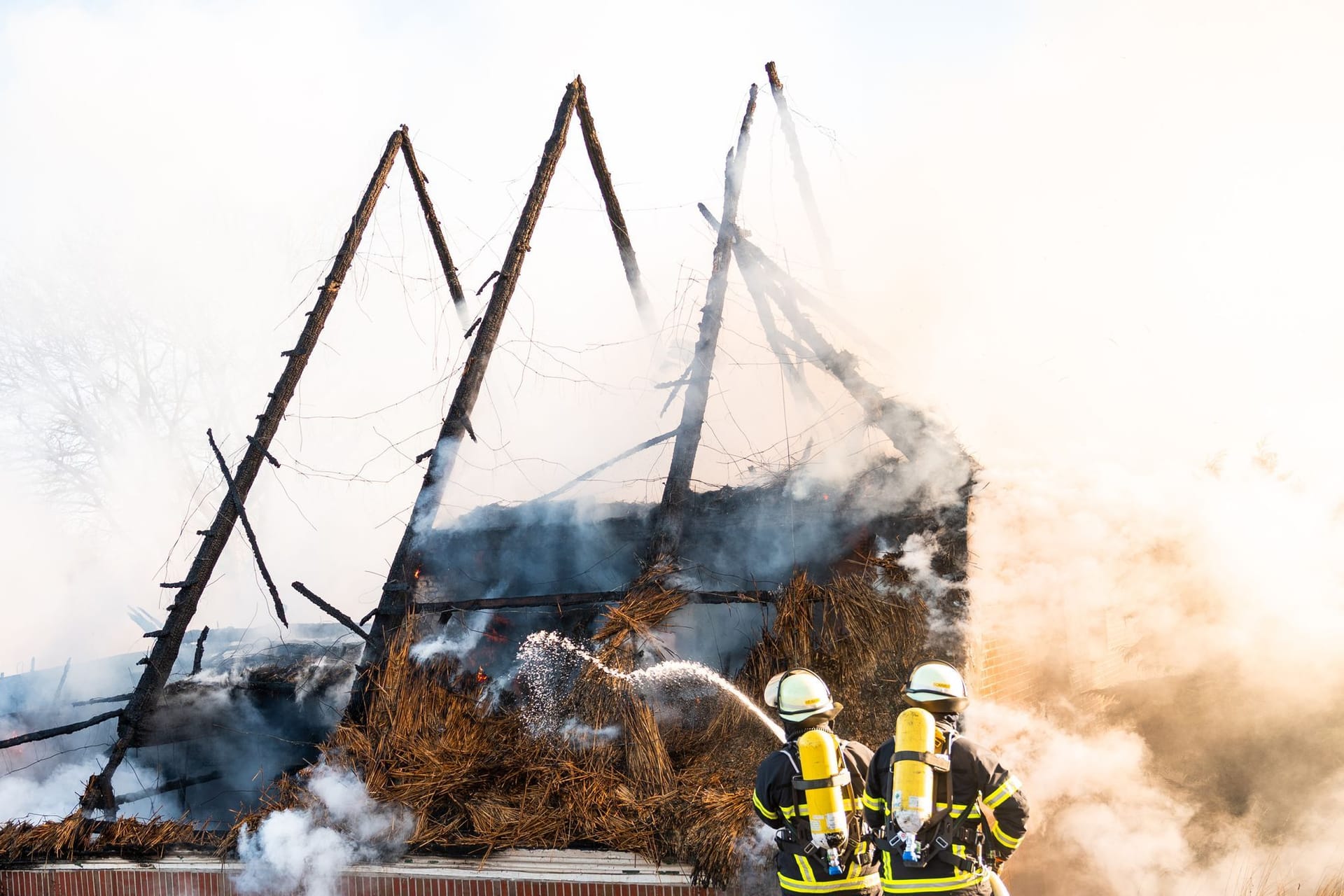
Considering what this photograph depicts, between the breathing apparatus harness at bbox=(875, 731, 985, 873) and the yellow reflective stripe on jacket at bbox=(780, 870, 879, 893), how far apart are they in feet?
1.25

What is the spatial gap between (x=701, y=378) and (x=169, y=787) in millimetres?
7212

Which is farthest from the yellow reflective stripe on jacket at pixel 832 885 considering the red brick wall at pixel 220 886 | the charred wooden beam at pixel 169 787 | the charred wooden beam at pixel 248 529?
the charred wooden beam at pixel 169 787

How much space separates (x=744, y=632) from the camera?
8.76m

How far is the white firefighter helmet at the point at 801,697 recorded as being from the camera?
494cm

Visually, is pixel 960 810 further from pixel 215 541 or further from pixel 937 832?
pixel 215 541

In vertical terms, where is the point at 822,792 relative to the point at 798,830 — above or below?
above

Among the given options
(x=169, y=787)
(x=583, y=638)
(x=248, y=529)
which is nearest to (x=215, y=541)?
(x=248, y=529)

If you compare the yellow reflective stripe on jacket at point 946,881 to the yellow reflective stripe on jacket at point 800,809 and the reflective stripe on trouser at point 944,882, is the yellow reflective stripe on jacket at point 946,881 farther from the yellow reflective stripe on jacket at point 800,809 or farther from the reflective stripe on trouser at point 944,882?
the yellow reflective stripe on jacket at point 800,809

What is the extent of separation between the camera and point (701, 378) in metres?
10.1

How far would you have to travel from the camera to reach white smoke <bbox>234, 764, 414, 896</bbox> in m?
7.59

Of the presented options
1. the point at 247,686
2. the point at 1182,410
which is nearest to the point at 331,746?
the point at 247,686

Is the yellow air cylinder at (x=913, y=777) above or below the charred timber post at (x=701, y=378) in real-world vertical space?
below

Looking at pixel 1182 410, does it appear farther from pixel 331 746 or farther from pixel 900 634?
pixel 331 746

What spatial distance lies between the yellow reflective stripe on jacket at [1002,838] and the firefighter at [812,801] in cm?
71
